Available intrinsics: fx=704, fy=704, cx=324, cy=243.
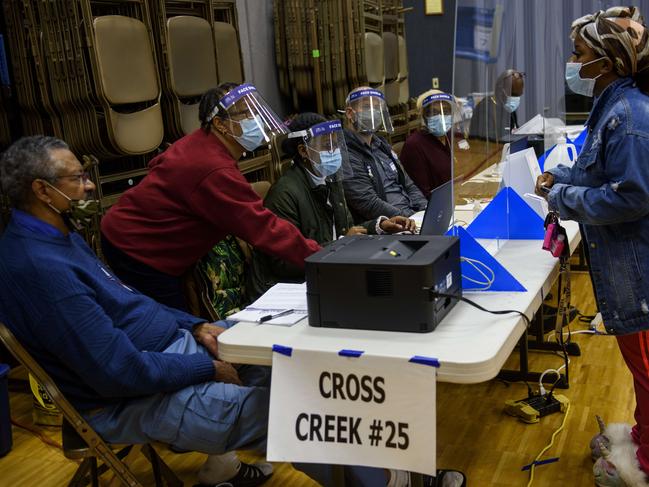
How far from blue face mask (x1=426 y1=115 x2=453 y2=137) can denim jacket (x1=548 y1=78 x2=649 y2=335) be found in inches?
92.0

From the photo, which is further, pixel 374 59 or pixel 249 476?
pixel 374 59

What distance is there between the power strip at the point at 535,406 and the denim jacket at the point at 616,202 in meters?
0.90

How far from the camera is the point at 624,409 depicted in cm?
285

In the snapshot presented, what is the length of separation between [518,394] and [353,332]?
1619 millimetres

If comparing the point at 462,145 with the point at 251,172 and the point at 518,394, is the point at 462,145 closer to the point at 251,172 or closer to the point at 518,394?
the point at 518,394

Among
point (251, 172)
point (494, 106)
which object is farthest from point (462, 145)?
point (251, 172)

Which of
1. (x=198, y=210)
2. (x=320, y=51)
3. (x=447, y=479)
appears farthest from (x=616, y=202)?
(x=320, y=51)

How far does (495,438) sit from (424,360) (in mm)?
1336

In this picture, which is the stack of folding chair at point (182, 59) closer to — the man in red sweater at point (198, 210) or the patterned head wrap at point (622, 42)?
the man in red sweater at point (198, 210)

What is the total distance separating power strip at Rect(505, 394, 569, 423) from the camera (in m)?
2.83

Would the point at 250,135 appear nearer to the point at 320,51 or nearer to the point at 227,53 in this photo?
the point at 227,53

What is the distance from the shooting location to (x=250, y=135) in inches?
102

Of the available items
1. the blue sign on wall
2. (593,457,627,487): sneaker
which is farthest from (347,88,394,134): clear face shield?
(593,457,627,487): sneaker

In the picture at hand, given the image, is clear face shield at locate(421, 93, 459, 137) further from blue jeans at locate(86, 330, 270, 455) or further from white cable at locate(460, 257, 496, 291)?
blue jeans at locate(86, 330, 270, 455)
